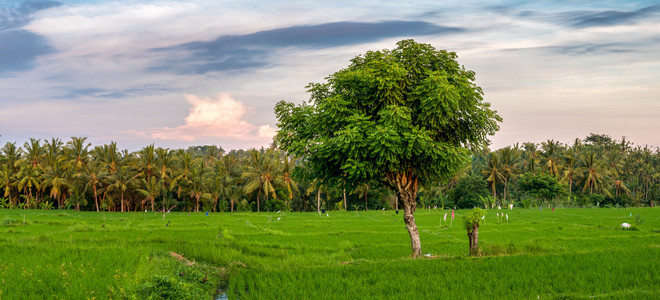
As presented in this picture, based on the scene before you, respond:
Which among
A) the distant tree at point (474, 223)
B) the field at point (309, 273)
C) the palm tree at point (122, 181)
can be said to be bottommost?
the field at point (309, 273)

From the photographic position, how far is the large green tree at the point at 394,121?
14086 mm

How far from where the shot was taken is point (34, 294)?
33.0 feet

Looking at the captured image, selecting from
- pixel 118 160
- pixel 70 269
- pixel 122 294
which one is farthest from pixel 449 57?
pixel 118 160

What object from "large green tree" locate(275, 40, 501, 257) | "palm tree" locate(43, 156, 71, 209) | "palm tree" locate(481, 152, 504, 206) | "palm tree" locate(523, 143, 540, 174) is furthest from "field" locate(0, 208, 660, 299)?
"palm tree" locate(523, 143, 540, 174)

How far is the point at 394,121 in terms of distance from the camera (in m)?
14.0

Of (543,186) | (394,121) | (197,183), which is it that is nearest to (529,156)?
(543,186)

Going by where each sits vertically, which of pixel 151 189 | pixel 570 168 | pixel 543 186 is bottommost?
pixel 543 186

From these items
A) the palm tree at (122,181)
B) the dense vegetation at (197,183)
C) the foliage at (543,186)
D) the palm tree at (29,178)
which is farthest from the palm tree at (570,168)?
the palm tree at (29,178)

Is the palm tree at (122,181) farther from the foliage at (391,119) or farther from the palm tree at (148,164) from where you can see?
the foliage at (391,119)

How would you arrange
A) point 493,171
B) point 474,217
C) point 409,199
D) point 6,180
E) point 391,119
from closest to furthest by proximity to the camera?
1. point 391,119
2. point 474,217
3. point 409,199
4. point 6,180
5. point 493,171

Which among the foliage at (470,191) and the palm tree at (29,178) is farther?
the foliage at (470,191)

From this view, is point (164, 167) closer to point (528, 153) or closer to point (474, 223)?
point (474, 223)

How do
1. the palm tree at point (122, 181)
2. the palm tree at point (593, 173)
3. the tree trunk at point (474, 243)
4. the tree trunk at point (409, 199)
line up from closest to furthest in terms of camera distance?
the tree trunk at point (474, 243), the tree trunk at point (409, 199), the palm tree at point (122, 181), the palm tree at point (593, 173)

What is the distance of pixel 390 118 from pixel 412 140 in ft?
3.19
